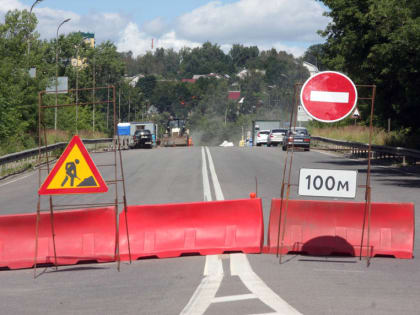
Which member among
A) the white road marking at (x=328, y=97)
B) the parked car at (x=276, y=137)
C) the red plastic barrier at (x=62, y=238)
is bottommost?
the parked car at (x=276, y=137)

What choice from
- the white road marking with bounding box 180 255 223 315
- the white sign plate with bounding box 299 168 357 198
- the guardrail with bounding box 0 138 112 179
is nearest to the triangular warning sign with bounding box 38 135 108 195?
the white road marking with bounding box 180 255 223 315

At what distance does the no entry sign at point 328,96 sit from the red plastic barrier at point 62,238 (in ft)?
10.2

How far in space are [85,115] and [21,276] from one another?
6924 cm

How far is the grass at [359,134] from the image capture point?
136 feet

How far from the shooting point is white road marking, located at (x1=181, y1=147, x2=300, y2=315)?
280 inches

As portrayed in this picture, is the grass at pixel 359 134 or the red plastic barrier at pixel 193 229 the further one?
the grass at pixel 359 134

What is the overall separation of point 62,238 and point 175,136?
235ft

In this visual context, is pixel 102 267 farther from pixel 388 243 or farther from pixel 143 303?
pixel 388 243

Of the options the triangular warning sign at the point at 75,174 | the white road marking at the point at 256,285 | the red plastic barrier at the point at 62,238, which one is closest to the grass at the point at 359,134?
the red plastic barrier at the point at 62,238

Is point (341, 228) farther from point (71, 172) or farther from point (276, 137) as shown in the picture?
point (276, 137)

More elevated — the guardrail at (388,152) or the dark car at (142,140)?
the guardrail at (388,152)

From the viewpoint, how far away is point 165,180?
24.2 meters

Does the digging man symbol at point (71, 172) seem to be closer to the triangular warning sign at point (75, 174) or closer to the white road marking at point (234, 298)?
the triangular warning sign at point (75, 174)

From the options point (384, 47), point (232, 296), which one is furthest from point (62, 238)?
point (384, 47)
